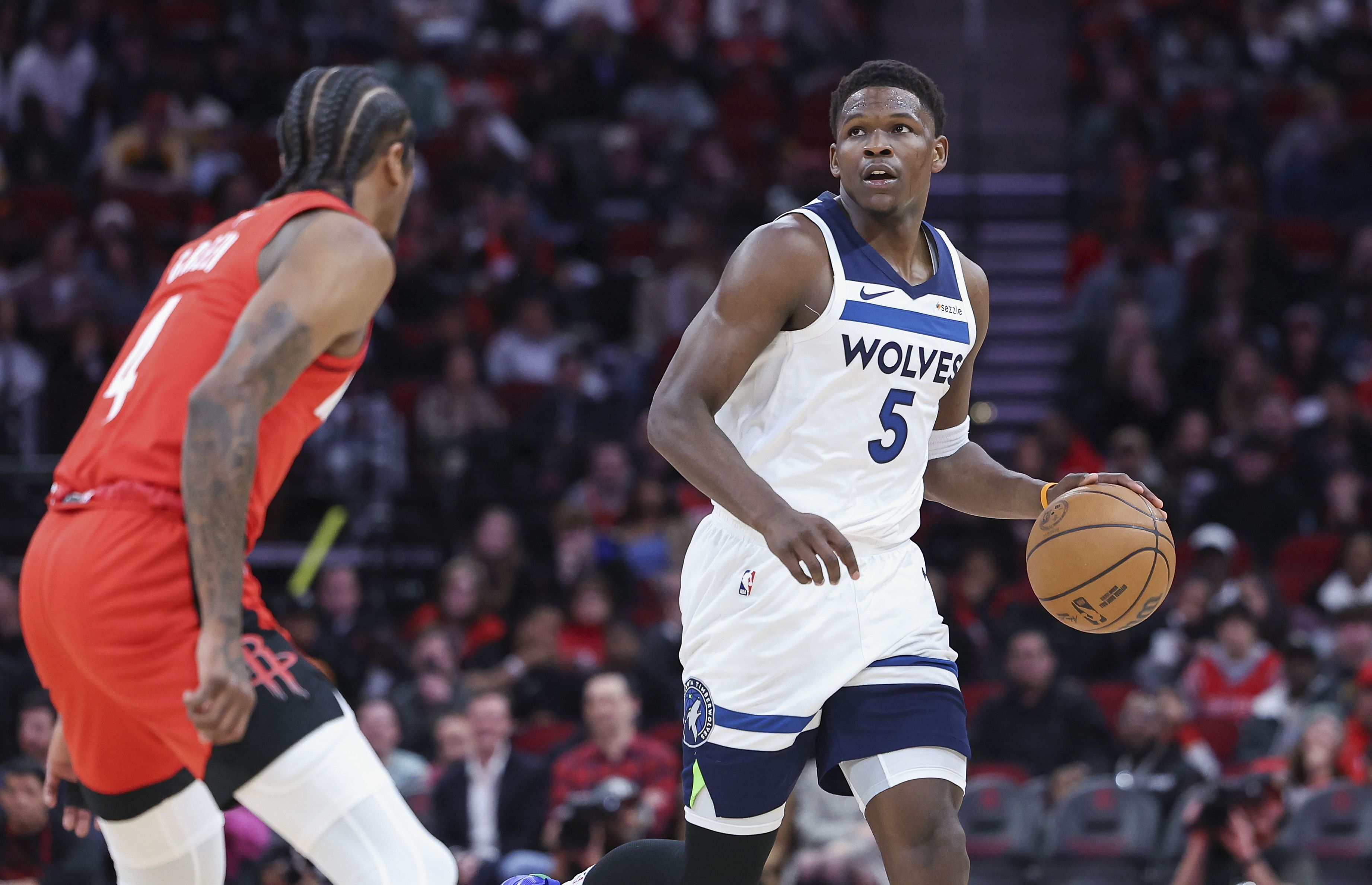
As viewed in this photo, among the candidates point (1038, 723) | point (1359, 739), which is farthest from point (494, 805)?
point (1359, 739)

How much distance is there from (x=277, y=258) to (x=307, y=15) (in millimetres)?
13066

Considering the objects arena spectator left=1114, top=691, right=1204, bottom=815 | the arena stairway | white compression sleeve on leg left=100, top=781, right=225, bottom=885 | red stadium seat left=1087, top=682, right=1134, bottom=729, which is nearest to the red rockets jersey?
white compression sleeve on leg left=100, top=781, right=225, bottom=885

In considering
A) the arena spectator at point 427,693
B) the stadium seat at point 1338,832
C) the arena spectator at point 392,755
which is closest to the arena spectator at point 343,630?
the arena spectator at point 427,693

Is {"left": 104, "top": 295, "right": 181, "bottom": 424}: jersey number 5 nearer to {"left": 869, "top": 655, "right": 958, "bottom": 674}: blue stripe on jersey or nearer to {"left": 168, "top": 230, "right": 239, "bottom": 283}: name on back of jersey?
{"left": 168, "top": 230, "right": 239, "bottom": 283}: name on back of jersey

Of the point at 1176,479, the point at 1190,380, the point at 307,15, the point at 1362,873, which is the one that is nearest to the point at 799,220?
the point at 1362,873

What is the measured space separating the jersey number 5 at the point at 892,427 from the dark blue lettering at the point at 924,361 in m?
0.05

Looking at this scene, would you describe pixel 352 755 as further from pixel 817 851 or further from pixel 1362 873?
pixel 1362 873

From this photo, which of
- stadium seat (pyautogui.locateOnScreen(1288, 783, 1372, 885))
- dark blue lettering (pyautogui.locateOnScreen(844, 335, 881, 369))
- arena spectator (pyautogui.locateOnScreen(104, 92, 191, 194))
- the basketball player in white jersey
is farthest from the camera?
arena spectator (pyautogui.locateOnScreen(104, 92, 191, 194))

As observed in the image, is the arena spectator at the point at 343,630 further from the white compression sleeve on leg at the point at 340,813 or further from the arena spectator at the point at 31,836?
the white compression sleeve on leg at the point at 340,813

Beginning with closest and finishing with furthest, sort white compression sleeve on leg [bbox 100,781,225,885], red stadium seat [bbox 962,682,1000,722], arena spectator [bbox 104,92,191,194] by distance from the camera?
white compression sleeve on leg [bbox 100,781,225,885] → red stadium seat [bbox 962,682,1000,722] → arena spectator [bbox 104,92,191,194]

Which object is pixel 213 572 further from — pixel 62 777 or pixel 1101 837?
pixel 1101 837

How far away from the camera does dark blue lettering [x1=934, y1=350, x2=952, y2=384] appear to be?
3.88 metres

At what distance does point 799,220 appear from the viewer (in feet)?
12.6

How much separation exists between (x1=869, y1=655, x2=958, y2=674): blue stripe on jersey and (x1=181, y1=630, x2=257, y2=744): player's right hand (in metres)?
1.51
